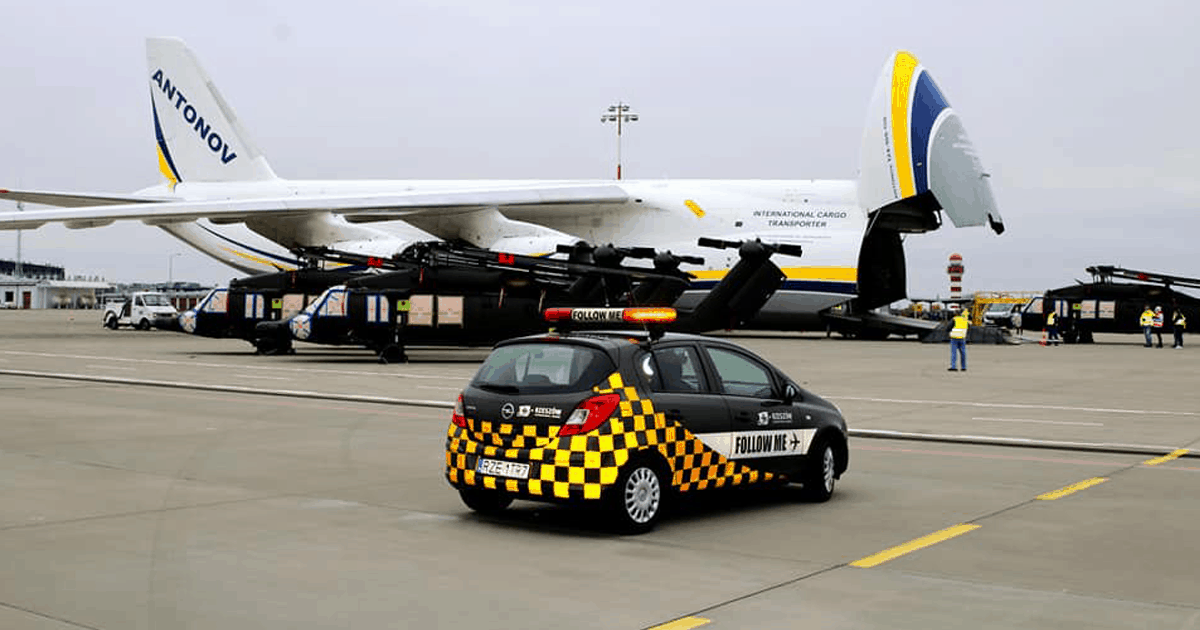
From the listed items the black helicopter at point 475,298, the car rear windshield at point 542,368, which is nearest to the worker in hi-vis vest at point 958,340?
the black helicopter at point 475,298

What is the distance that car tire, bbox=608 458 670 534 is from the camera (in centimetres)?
855

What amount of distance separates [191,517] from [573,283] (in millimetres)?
22150

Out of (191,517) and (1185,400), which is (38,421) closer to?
(191,517)

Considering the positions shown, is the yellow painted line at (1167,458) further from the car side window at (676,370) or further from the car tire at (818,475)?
the car side window at (676,370)

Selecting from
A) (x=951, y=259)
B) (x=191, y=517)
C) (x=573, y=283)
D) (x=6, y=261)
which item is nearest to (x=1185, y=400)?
(x=573, y=283)

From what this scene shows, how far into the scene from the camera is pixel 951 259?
49.4 m

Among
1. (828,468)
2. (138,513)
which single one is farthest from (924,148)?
(138,513)

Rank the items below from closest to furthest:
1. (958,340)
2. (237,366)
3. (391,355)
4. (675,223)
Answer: (958,340)
(237,366)
(391,355)
(675,223)

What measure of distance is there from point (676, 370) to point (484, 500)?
6.09 ft

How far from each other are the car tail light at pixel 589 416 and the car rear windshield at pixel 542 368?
18 cm

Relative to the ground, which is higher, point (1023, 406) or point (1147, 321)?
point (1147, 321)

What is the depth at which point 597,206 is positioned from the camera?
4341 centimetres

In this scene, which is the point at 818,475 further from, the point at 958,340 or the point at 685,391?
the point at 958,340

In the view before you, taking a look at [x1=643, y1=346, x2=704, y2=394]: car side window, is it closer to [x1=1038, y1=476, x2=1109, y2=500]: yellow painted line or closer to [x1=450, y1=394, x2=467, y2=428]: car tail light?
[x1=450, y1=394, x2=467, y2=428]: car tail light
